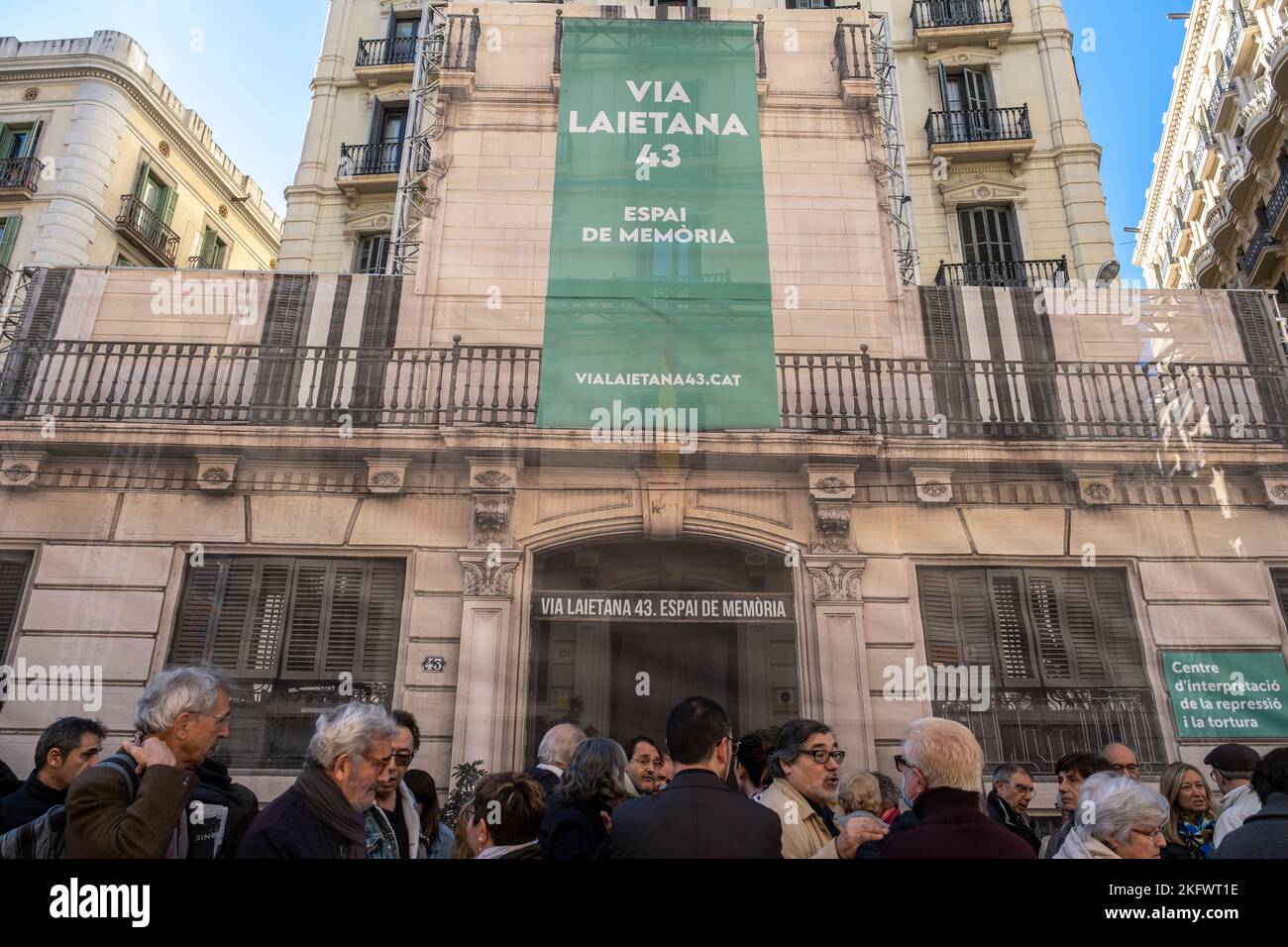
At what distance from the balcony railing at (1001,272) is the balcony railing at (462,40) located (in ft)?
21.7

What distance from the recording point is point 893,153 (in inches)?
354

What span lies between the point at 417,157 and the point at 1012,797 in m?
8.39

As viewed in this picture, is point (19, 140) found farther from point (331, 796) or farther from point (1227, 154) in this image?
point (1227, 154)

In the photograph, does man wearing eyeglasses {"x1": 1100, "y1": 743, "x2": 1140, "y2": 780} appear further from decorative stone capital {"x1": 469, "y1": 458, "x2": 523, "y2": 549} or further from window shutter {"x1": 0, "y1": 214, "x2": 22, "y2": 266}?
window shutter {"x1": 0, "y1": 214, "x2": 22, "y2": 266}

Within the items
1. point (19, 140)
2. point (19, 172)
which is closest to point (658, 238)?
point (19, 172)

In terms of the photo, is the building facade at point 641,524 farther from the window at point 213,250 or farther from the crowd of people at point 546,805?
the window at point 213,250

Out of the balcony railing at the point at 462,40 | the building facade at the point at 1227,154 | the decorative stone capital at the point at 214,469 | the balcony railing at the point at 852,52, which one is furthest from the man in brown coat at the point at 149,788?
the building facade at the point at 1227,154

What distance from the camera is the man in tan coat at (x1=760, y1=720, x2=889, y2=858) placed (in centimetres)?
305

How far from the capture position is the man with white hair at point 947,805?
2.31 meters

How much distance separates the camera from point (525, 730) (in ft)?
21.1

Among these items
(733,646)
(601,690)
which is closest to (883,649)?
(733,646)
